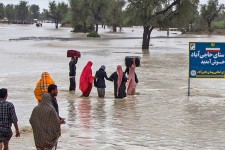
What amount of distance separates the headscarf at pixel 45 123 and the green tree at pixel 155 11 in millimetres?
38686

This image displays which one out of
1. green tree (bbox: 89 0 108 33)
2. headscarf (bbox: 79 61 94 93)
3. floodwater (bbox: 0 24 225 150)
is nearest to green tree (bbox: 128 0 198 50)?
floodwater (bbox: 0 24 225 150)

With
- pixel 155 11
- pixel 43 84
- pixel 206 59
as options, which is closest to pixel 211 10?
pixel 155 11

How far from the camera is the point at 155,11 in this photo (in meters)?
47.4

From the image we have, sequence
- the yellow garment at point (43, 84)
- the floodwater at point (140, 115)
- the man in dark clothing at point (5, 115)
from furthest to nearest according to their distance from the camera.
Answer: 1. the yellow garment at point (43, 84)
2. the floodwater at point (140, 115)
3. the man in dark clothing at point (5, 115)

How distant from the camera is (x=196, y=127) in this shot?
12.3 m

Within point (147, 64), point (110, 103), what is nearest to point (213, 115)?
point (110, 103)

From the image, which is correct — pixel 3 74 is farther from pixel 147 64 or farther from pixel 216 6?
pixel 216 6

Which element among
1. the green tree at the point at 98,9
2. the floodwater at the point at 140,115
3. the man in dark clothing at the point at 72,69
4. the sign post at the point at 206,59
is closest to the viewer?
the floodwater at the point at 140,115

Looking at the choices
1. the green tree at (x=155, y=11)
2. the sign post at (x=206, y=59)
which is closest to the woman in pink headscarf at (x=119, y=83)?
the sign post at (x=206, y=59)

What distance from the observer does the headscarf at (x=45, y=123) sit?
7723 mm

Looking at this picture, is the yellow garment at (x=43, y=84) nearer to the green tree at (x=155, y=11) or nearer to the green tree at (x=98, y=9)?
the green tree at (x=155, y=11)

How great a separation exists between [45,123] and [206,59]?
1128 centimetres

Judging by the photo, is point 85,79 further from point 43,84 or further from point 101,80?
point 43,84

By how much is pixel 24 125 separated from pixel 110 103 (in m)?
4.18
